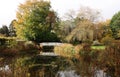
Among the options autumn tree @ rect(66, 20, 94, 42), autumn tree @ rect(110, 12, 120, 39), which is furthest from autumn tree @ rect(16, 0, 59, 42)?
autumn tree @ rect(110, 12, 120, 39)

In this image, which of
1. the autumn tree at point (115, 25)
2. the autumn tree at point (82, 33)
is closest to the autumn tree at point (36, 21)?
the autumn tree at point (82, 33)

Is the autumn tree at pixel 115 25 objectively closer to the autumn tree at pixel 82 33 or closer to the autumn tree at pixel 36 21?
the autumn tree at pixel 82 33

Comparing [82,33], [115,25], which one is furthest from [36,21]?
[115,25]

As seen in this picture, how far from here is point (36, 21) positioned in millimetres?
48156

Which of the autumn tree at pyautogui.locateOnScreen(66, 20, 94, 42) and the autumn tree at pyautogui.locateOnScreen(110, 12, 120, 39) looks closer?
the autumn tree at pyautogui.locateOnScreen(66, 20, 94, 42)

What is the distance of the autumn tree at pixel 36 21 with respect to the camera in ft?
157

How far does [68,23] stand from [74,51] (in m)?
26.1

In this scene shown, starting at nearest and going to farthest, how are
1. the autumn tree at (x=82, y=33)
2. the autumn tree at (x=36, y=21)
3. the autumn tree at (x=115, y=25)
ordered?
the autumn tree at (x=36, y=21)
the autumn tree at (x=82, y=33)
the autumn tree at (x=115, y=25)

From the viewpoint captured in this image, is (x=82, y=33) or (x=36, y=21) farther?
(x=82, y=33)

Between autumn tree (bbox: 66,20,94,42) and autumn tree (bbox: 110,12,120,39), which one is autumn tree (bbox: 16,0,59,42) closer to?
autumn tree (bbox: 66,20,94,42)

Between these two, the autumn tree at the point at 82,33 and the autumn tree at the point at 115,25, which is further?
the autumn tree at the point at 115,25

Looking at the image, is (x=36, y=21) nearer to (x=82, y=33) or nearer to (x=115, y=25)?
(x=82, y=33)

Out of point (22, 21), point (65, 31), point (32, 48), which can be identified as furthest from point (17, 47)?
point (65, 31)

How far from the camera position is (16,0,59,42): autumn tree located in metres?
48.0
